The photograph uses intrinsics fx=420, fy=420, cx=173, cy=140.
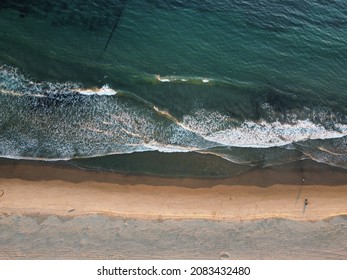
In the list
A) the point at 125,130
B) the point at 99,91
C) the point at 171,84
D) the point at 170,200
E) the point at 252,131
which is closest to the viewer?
the point at 170,200

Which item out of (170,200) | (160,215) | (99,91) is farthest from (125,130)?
(160,215)

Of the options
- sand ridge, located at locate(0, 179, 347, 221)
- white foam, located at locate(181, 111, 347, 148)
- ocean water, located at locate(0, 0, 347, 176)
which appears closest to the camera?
sand ridge, located at locate(0, 179, 347, 221)

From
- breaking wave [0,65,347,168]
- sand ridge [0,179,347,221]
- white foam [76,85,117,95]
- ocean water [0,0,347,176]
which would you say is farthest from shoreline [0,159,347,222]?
white foam [76,85,117,95]

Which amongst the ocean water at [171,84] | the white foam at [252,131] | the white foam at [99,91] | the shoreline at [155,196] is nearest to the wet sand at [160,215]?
the shoreline at [155,196]

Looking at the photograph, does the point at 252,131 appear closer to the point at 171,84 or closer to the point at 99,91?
the point at 171,84

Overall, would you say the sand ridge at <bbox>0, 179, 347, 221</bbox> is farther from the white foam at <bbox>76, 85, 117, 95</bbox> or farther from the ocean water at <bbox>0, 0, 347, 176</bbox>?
the white foam at <bbox>76, 85, 117, 95</bbox>
